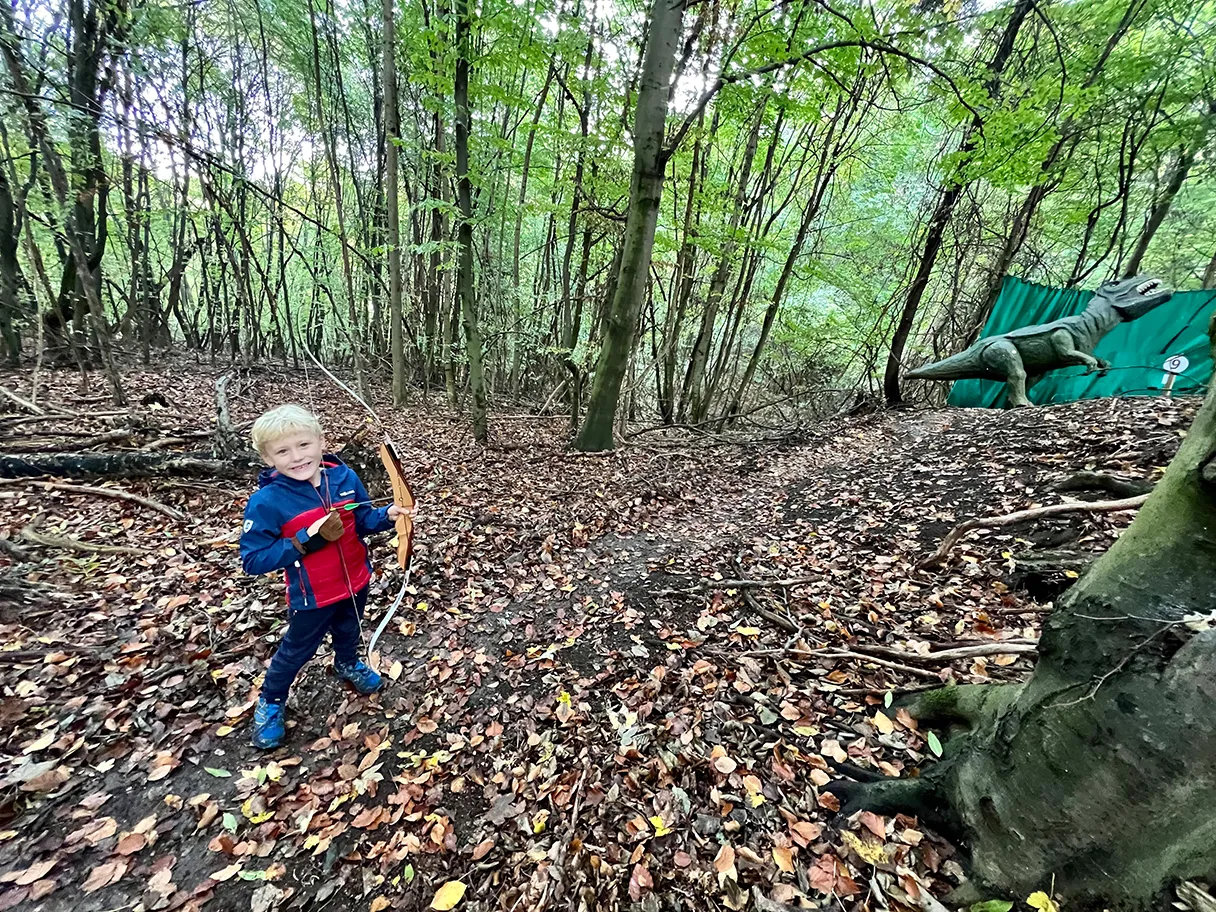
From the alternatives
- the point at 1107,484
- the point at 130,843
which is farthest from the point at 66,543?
the point at 1107,484

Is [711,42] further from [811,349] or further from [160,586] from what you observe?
[160,586]

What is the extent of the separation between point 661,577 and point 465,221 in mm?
5956

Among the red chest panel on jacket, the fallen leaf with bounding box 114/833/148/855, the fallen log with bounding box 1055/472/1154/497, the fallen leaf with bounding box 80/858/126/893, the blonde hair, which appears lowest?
the fallen leaf with bounding box 80/858/126/893

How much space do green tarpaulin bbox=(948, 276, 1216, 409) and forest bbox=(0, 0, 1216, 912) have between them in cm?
23

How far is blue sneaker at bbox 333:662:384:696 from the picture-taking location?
3111 mm

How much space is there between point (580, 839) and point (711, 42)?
34.3ft

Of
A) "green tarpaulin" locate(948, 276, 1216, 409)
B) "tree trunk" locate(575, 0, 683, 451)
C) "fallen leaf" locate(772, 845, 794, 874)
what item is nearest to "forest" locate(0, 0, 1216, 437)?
"tree trunk" locate(575, 0, 683, 451)

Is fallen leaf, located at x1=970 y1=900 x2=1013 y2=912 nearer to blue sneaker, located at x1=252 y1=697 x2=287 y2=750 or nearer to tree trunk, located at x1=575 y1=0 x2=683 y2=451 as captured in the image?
blue sneaker, located at x1=252 y1=697 x2=287 y2=750

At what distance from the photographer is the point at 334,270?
17.1 m

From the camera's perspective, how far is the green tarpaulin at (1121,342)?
7.14 metres

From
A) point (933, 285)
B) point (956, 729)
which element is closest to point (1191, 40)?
point (933, 285)

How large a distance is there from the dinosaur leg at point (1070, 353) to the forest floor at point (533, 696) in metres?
1.58

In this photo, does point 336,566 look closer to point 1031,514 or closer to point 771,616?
point 771,616

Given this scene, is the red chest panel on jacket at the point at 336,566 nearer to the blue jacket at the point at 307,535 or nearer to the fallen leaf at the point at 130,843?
the blue jacket at the point at 307,535
